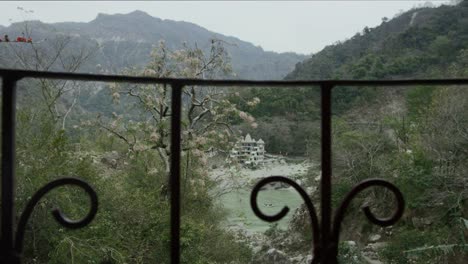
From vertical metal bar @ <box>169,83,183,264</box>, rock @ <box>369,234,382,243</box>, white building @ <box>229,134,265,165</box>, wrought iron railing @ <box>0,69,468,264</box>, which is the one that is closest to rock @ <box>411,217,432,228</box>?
rock @ <box>369,234,382,243</box>

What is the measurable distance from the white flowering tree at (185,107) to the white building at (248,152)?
297mm

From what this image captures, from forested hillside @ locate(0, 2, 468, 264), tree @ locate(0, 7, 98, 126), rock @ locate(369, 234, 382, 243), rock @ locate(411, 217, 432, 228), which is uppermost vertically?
tree @ locate(0, 7, 98, 126)

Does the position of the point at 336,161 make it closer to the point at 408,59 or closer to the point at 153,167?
the point at 153,167

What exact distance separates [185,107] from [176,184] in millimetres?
7180

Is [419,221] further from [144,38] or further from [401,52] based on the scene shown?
[144,38]

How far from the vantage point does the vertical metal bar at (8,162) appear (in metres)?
0.58

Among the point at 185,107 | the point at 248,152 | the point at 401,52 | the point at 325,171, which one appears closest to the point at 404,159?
the point at 248,152

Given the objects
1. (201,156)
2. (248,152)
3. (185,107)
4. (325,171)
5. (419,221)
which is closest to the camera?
(325,171)

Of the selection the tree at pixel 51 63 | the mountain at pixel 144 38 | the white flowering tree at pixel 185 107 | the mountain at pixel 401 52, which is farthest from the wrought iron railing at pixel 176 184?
the mountain at pixel 401 52

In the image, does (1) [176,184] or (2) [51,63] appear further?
(2) [51,63]

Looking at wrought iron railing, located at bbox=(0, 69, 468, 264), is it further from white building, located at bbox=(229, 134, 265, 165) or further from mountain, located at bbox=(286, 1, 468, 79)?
mountain, located at bbox=(286, 1, 468, 79)

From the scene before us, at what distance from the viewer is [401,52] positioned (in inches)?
→ 792

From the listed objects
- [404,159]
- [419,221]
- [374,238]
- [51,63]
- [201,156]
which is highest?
[51,63]

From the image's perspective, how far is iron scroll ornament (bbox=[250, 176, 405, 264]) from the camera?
631 mm
